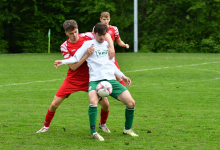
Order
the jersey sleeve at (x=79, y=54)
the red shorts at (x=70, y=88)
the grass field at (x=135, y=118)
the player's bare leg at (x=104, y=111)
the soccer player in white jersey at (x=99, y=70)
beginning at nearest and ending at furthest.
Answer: the grass field at (x=135, y=118) → the soccer player in white jersey at (x=99, y=70) → the jersey sleeve at (x=79, y=54) → the red shorts at (x=70, y=88) → the player's bare leg at (x=104, y=111)

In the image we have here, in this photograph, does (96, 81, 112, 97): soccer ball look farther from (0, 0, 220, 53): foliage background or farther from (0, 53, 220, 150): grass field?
(0, 0, 220, 53): foliage background

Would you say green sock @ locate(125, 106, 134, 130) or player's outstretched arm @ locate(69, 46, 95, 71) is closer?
player's outstretched arm @ locate(69, 46, 95, 71)

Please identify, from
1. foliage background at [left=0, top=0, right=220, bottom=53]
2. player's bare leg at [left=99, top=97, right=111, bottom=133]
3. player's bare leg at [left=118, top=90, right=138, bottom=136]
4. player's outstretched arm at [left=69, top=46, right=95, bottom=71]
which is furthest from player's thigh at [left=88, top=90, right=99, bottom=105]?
foliage background at [left=0, top=0, right=220, bottom=53]

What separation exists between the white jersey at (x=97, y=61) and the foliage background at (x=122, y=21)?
26.0 metres

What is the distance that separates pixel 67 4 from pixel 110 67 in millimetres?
32708

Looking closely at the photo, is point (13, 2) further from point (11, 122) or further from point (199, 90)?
point (11, 122)

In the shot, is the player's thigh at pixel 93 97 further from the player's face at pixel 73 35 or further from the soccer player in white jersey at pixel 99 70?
the player's face at pixel 73 35

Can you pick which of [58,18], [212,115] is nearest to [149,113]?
[212,115]

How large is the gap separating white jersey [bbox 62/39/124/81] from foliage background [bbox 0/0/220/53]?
85.4 feet

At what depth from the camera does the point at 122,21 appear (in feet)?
116

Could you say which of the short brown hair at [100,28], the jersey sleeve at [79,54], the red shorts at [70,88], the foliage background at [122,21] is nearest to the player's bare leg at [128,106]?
the red shorts at [70,88]

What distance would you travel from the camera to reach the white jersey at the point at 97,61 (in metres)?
5.42

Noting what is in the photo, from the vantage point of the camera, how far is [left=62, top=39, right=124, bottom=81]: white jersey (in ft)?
17.8

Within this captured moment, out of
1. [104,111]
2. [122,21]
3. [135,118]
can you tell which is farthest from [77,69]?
[122,21]
